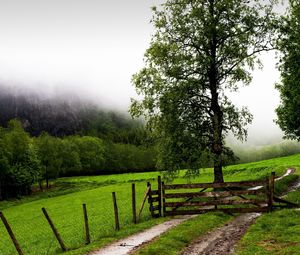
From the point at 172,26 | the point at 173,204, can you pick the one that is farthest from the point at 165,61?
the point at 173,204

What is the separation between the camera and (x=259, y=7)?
4078 centimetres

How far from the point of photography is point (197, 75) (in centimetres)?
4131

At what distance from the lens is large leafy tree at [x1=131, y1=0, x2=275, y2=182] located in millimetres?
39750

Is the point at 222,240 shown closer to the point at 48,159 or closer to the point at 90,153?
the point at 48,159

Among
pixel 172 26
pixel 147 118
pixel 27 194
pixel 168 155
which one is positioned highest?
pixel 172 26

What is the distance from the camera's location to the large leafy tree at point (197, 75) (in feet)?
130

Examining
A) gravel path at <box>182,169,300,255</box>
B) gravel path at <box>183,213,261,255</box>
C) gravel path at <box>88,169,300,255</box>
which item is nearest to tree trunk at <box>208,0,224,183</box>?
gravel path at <box>88,169,300,255</box>

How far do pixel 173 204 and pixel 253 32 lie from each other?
1974cm

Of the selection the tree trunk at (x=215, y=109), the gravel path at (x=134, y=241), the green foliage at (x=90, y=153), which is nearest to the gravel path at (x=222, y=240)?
the gravel path at (x=134, y=241)

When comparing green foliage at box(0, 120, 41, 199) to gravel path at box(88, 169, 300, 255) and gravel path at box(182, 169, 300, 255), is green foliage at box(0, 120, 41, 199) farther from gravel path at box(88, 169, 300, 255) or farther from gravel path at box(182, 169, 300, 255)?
gravel path at box(182, 169, 300, 255)

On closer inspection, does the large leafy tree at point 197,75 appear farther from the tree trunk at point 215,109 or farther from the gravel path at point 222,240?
the gravel path at point 222,240

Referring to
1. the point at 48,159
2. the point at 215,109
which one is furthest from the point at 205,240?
the point at 48,159

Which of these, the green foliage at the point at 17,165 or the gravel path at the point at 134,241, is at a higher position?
the green foliage at the point at 17,165

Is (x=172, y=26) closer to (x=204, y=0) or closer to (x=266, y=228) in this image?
(x=204, y=0)
